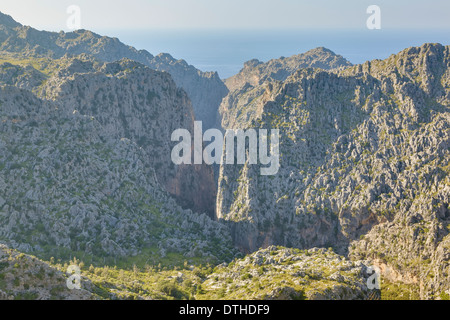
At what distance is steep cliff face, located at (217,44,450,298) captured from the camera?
379 ft

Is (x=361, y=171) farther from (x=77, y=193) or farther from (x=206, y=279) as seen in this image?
(x=77, y=193)

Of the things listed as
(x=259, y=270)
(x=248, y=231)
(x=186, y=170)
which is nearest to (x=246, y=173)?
(x=248, y=231)

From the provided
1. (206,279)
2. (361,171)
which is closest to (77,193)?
(206,279)

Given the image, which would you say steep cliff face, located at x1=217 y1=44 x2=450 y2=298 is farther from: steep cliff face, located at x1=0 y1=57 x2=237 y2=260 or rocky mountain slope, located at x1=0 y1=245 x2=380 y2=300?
rocky mountain slope, located at x1=0 y1=245 x2=380 y2=300

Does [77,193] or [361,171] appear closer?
[77,193]

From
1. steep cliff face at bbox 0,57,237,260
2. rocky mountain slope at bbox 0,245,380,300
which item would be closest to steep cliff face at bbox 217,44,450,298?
steep cliff face at bbox 0,57,237,260

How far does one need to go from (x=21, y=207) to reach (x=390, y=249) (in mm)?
103114

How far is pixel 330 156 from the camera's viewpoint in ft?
468

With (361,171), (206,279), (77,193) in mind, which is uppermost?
(361,171)

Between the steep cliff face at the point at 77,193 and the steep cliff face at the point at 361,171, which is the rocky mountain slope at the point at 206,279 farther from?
the steep cliff face at the point at 361,171

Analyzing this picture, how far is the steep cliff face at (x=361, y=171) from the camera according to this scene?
116m

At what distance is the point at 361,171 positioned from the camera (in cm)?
13288

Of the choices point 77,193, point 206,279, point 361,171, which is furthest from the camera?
point 361,171

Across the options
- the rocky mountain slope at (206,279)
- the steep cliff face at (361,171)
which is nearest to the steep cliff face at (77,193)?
the rocky mountain slope at (206,279)
